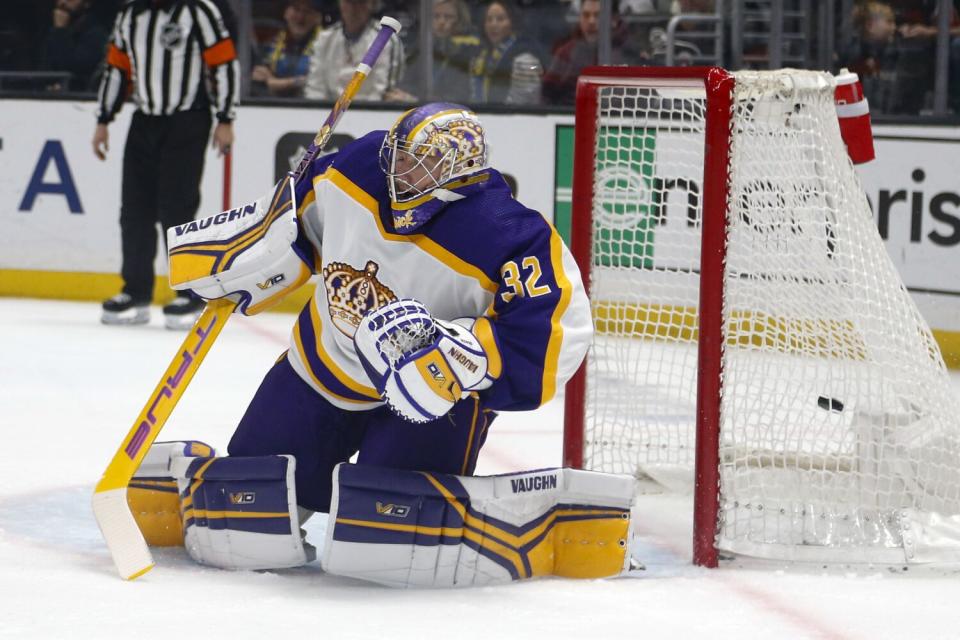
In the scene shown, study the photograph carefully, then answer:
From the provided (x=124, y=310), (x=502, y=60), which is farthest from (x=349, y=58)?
(x=124, y=310)

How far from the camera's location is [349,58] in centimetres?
590

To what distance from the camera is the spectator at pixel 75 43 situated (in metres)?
6.17

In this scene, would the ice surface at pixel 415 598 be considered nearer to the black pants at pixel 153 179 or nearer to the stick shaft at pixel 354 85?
the stick shaft at pixel 354 85

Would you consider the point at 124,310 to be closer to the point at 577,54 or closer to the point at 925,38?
the point at 577,54

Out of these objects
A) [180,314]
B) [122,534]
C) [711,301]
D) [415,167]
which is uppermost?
[415,167]

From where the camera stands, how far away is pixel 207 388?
14.0ft

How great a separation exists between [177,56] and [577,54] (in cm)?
141

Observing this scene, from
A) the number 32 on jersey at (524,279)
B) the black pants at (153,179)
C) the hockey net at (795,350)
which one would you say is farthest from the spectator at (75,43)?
the number 32 on jersey at (524,279)

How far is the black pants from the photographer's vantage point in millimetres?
5418

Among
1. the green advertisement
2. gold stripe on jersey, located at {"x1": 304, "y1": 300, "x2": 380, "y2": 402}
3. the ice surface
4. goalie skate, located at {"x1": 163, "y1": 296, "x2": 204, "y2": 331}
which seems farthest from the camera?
goalie skate, located at {"x1": 163, "y1": 296, "x2": 204, "y2": 331}

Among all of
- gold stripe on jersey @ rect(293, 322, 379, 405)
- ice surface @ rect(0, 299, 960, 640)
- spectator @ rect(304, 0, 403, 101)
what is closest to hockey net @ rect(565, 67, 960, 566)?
ice surface @ rect(0, 299, 960, 640)

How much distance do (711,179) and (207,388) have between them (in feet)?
6.88

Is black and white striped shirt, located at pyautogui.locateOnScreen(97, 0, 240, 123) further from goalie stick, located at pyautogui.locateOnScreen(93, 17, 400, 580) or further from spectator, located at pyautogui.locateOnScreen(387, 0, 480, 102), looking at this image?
goalie stick, located at pyautogui.locateOnScreen(93, 17, 400, 580)

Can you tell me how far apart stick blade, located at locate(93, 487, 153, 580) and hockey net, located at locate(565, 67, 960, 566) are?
2.84 feet
